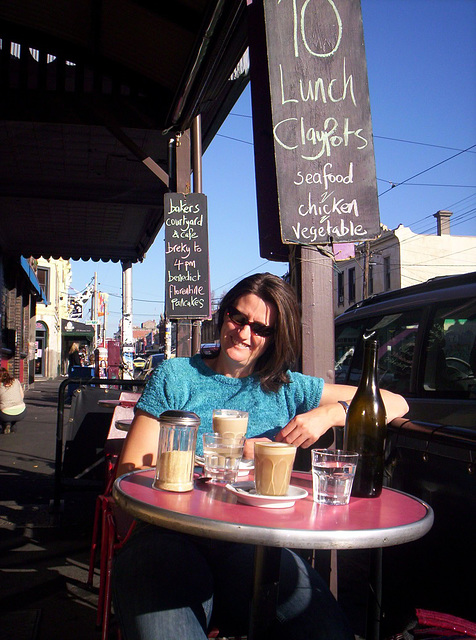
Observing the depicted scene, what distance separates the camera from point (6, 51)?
5.69m

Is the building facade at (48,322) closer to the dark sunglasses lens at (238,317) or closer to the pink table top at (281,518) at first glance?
the dark sunglasses lens at (238,317)

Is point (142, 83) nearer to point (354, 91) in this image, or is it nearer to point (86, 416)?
point (86, 416)

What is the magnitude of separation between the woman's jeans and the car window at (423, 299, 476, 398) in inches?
108

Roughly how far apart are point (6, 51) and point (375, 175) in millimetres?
4860

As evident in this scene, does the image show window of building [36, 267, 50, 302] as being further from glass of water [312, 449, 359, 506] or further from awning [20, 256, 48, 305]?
glass of water [312, 449, 359, 506]

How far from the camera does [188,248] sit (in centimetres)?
594

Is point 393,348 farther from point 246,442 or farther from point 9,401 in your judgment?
point 9,401

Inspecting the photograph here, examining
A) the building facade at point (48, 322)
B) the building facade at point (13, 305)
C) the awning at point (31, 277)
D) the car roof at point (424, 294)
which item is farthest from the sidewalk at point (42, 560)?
the building facade at point (48, 322)

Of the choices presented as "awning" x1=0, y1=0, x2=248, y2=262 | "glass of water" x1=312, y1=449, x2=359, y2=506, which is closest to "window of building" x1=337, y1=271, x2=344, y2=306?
"awning" x1=0, y1=0, x2=248, y2=262

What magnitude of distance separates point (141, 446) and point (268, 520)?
30.5 inches

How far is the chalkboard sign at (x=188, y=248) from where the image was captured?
19.4ft

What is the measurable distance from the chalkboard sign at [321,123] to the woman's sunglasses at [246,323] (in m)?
0.36

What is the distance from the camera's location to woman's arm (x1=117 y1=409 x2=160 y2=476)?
190 centimetres

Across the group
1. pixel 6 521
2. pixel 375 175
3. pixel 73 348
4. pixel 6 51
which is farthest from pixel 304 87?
pixel 73 348
